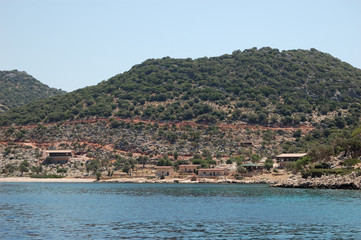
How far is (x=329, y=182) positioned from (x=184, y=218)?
160 feet

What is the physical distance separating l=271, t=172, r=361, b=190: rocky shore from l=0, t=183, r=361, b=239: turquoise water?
14854 mm

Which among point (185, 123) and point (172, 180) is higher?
point (185, 123)

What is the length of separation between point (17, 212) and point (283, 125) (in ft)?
416

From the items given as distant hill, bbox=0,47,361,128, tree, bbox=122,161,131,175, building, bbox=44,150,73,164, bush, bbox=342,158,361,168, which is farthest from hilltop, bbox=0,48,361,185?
bush, bbox=342,158,361,168

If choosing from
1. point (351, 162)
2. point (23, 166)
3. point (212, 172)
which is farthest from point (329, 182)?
point (23, 166)

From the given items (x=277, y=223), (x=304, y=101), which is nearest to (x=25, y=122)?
(x=304, y=101)

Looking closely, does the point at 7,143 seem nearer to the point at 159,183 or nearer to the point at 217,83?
the point at 159,183

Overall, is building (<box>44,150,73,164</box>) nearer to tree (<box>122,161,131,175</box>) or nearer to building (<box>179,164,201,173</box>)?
tree (<box>122,161,131,175</box>)

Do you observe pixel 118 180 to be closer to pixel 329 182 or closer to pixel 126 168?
pixel 126 168

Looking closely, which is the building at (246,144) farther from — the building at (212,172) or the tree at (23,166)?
the tree at (23,166)

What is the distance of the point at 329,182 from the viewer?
8662cm

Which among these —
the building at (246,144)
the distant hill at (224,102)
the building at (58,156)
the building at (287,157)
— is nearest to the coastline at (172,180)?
the building at (287,157)

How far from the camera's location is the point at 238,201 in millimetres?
65938

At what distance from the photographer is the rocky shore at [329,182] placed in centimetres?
8212
